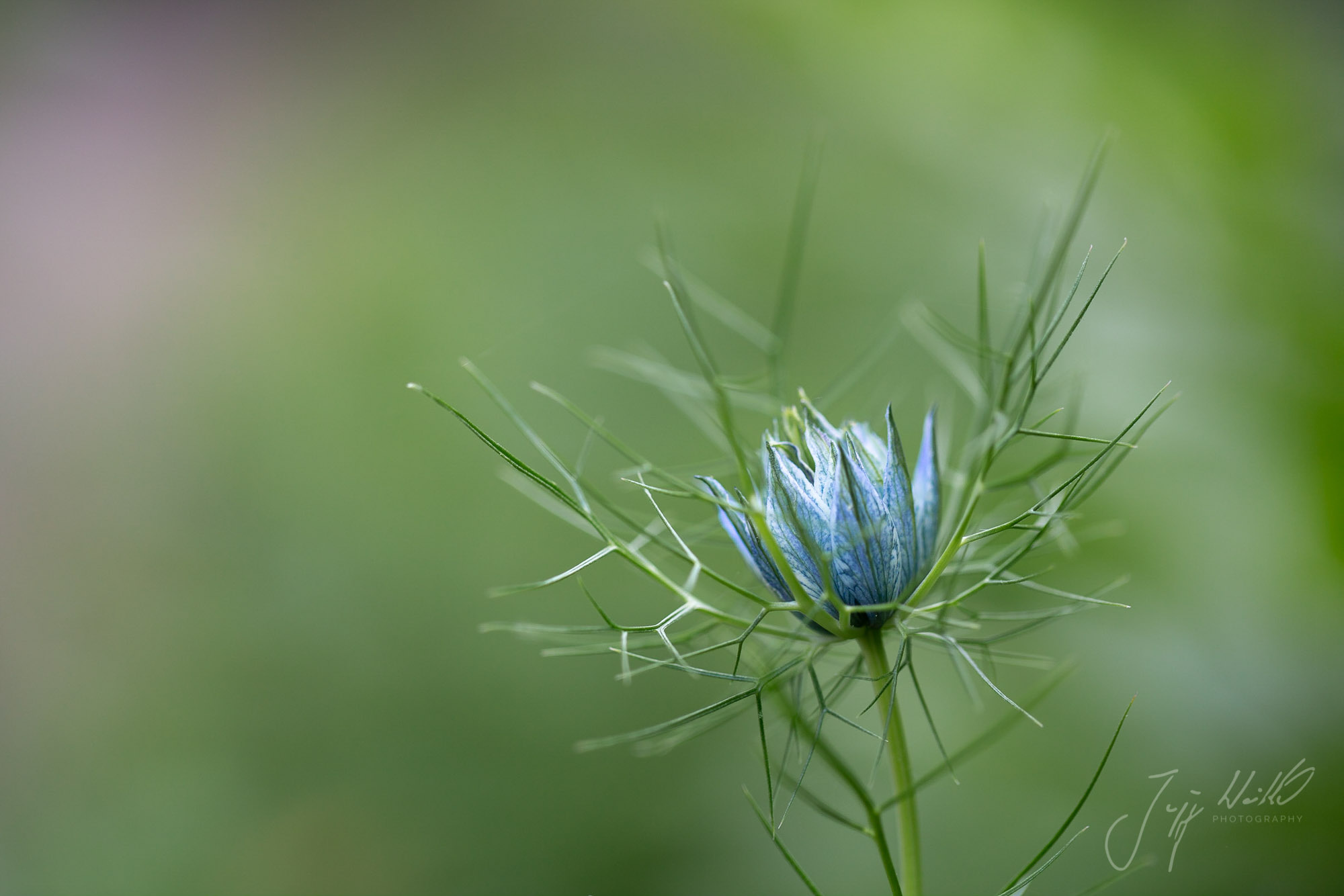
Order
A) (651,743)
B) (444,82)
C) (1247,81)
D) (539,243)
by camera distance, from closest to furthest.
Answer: (1247,81) → (651,743) → (539,243) → (444,82)

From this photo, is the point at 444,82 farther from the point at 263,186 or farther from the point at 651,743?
the point at 651,743

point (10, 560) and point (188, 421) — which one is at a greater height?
point (188, 421)

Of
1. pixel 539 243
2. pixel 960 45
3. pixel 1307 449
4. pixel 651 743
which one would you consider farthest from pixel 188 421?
pixel 1307 449

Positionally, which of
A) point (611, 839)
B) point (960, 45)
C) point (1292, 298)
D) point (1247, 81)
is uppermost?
point (960, 45)

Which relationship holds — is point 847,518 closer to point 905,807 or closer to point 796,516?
point 796,516

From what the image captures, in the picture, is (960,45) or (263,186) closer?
(960,45)
